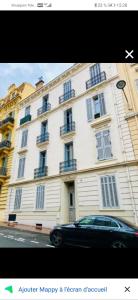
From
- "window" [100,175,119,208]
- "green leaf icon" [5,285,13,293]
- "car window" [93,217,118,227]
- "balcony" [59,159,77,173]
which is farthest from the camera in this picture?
"balcony" [59,159,77,173]

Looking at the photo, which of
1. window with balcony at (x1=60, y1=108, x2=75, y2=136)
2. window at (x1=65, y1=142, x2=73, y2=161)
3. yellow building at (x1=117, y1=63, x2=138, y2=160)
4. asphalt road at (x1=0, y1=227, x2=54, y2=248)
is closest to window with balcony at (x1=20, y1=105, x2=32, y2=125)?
window with balcony at (x1=60, y1=108, x2=75, y2=136)

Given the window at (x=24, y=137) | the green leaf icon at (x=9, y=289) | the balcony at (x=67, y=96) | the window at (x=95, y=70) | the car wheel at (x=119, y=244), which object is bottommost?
the car wheel at (x=119, y=244)

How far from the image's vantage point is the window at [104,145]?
895 centimetres

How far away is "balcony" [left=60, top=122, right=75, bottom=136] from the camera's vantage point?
1116 cm

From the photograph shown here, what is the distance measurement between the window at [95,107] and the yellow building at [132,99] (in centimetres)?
152

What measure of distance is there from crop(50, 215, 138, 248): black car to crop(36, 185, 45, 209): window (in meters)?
4.96

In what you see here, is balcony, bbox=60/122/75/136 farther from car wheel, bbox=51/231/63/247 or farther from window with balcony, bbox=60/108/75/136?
car wheel, bbox=51/231/63/247

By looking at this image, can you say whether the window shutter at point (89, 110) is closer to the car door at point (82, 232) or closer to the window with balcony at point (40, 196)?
the window with balcony at point (40, 196)

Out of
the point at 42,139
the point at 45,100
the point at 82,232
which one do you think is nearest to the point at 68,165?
the point at 42,139

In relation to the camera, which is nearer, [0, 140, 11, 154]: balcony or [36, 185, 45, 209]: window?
[36, 185, 45, 209]: window

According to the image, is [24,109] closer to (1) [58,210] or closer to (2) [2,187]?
(2) [2,187]

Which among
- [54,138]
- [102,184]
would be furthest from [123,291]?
[54,138]

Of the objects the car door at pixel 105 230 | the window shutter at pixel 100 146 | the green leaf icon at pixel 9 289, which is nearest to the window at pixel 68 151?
the window shutter at pixel 100 146
